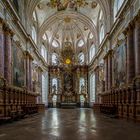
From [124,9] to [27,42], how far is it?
1237cm

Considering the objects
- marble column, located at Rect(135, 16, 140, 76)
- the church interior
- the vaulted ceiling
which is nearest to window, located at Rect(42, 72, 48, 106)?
the church interior

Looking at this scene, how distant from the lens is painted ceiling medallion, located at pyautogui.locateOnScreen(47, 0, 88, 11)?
1383 inches

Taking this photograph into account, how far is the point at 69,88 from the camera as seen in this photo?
48.4 m

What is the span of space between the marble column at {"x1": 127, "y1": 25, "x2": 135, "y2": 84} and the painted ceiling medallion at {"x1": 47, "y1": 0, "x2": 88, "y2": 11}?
1812 cm

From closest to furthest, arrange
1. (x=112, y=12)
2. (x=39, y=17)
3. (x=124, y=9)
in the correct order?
(x=124, y=9), (x=112, y=12), (x=39, y=17)

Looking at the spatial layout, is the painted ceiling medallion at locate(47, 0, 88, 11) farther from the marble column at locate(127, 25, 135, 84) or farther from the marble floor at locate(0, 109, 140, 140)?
the marble floor at locate(0, 109, 140, 140)

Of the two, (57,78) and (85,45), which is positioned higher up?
(85,45)

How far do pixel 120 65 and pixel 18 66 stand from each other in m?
9.67

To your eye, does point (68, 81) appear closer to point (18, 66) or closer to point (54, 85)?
point (54, 85)

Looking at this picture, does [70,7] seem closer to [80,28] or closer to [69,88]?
[80,28]

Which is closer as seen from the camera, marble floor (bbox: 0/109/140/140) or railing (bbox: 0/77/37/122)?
marble floor (bbox: 0/109/140/140)

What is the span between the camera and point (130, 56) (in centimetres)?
1827

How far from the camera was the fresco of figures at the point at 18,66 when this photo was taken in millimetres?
21484

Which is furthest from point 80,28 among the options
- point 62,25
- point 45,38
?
point 45,38
